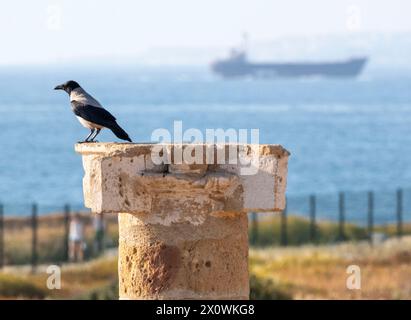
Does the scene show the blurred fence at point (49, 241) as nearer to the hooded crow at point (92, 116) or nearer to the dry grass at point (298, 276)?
the dry grass at point (298, 276)

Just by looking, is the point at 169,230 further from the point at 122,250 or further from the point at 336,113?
the point at 336,113

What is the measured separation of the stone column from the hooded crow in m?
0.99

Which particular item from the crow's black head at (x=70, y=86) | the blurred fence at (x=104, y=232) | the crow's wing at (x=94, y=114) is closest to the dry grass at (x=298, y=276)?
the blurred fence at (x=104, y=232)

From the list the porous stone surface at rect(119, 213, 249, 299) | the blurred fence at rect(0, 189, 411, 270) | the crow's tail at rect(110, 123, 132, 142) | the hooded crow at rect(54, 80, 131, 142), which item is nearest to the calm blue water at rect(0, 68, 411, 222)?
the blurred fence at rect(0, 189, 411, 270)

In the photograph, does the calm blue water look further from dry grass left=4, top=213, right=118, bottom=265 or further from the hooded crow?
the hooded crow

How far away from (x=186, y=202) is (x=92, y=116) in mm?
1826

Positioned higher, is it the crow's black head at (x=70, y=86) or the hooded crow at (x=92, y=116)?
the crow's black head at (x=70, y=86)

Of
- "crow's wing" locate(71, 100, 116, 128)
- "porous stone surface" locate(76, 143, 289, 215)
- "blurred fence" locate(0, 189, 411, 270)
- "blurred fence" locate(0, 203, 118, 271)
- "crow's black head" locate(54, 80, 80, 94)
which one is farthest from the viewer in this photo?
"blurred fence" locate(0, 189, 411, 270)

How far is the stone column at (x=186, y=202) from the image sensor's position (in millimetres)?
10453

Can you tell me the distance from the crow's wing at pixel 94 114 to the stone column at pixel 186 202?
1113 millimetres

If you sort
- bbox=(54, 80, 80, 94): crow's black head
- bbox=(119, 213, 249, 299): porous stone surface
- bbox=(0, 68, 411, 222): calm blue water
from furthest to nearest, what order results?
bbox=(0, 68, 411, 222): calm blue water < bbox=(54, 80, 80, 94): crow's black head < bbox=(119, 213, 249, 299): porous stone surface

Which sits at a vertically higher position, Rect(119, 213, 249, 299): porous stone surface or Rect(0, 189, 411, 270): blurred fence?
Rect(119, 213, 249, 299): porous stone surface

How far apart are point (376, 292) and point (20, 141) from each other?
362 feet

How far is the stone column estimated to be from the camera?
34.3 ft
